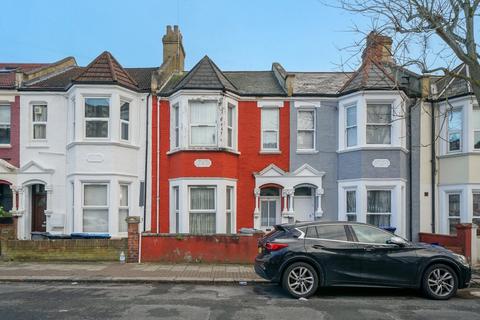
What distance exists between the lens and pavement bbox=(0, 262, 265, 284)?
1163cm

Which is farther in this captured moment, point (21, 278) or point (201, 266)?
point (201, 266)

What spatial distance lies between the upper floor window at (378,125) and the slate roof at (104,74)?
28.7ft

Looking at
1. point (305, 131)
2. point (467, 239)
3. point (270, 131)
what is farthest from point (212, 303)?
point (305, 131)

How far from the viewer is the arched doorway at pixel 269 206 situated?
18.9m

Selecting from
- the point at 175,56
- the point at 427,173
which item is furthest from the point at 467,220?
the point at 175,56

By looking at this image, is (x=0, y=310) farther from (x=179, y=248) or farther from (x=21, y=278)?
(x=179, y=248)

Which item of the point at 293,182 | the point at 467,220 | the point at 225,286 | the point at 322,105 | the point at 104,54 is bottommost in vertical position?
the point at 225,286

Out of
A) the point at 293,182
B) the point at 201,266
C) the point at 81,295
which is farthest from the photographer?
the point at 293,182

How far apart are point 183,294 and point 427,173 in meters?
11.7

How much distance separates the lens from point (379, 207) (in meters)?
17.4

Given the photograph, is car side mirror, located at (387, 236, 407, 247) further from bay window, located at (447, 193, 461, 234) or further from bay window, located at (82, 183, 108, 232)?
bay window, located at (82, 183, 108, 232)

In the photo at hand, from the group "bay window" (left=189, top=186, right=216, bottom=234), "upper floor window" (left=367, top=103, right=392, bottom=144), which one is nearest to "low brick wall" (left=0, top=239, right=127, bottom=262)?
"bay window" (left=189, top=186, right=216, bottom=234)

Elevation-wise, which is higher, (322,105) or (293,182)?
(322,105)

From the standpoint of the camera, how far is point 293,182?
60.3 ft
